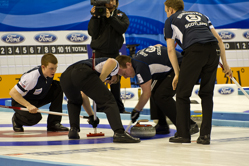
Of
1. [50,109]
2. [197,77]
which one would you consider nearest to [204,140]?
[197,77]

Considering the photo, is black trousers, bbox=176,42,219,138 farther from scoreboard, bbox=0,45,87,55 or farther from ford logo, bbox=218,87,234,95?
scoreboard, bbox=0,45,87,55

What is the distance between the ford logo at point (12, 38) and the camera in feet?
27.9

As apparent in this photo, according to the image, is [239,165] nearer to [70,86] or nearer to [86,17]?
[70,86]

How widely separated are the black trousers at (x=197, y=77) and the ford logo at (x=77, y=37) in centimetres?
597

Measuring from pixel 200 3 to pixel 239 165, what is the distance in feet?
27.2

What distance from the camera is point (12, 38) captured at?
336 inches

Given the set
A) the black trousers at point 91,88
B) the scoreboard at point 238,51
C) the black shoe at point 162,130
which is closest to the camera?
the black trousers at point 91,88

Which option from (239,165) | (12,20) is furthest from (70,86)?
(12,20)

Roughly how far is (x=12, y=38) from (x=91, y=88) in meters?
5.49

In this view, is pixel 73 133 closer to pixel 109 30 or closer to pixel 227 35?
pixel 109 30

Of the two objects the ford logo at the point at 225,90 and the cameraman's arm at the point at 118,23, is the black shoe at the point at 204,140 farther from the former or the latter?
the ford logo at the point at 225,90

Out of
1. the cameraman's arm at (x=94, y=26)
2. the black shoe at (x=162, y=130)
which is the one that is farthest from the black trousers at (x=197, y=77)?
the cameraman's arm at (x=94, y=26)

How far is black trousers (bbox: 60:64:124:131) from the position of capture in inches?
137

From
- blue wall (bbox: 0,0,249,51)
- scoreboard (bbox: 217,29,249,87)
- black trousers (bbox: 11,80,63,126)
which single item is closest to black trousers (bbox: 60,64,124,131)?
black trousers (bbox: 11,80,63,126)
